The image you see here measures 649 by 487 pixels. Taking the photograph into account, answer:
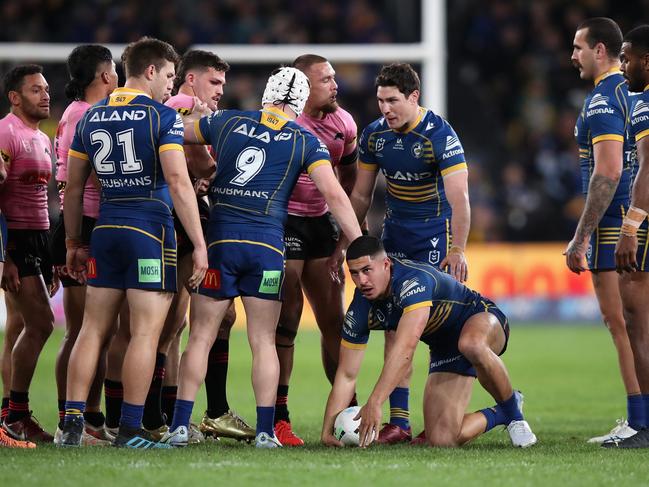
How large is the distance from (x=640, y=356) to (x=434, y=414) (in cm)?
153

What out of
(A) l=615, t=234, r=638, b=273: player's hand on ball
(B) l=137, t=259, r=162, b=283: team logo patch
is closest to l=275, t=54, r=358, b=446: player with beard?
(B) l=137, t=259, r=162, b=283: team logo patch

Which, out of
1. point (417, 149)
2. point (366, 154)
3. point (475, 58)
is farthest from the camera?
point (475, 58)

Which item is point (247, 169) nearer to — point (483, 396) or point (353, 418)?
point (353, 418)

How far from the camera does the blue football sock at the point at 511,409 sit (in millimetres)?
7969

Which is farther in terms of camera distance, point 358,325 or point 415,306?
point 358,325

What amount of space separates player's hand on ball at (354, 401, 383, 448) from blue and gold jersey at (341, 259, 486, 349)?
2.10 feet

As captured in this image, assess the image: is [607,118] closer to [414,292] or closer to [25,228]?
[414,292]

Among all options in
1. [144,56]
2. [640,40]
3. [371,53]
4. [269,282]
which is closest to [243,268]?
[269,282]

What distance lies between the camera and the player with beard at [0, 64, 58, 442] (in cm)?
831

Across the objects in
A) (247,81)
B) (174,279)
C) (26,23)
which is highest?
(26,23)


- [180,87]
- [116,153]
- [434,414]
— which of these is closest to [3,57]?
[180,87]

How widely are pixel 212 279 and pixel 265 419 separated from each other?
3.37 feet

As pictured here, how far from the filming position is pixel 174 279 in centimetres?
751

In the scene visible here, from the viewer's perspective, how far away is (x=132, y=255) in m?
7.36
